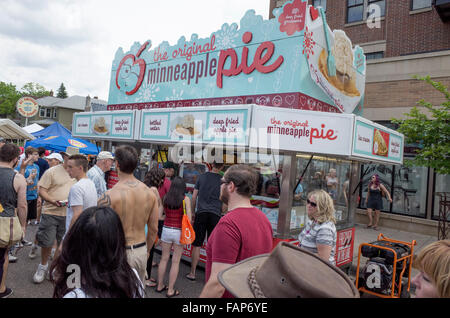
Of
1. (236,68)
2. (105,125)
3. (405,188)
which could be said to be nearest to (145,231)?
(236,68)

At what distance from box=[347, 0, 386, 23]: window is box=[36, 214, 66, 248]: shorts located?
1470 centimetres

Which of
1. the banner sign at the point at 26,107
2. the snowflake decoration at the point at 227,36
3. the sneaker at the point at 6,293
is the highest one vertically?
the snowflake decoration at the point at 227,36

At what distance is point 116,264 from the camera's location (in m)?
1.56

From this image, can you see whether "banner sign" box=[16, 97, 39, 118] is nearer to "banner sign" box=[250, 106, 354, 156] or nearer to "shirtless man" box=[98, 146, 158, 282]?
"banner sign" box=[250, 106, 354, 156]

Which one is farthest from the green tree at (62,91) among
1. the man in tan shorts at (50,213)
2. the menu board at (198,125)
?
the man in tan shorts at (50,213)

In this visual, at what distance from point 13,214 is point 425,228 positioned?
37.2ft

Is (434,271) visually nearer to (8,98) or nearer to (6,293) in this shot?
(6,293)

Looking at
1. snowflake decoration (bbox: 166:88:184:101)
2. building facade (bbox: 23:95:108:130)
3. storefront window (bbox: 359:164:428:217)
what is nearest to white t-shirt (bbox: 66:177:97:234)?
snowflake decoration (bbox: 166:88:184:101)

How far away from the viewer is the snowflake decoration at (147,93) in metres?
8.45

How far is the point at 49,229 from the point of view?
4.69m

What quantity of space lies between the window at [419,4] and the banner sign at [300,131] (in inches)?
458

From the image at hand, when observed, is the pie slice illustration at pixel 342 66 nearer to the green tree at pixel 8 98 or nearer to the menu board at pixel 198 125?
the menu board at pixel 198 125

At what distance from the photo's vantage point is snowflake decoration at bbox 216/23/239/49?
22.3 ft

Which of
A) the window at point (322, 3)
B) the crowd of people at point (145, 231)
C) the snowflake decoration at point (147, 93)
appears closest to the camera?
the crowd of people at point (145, 231)
